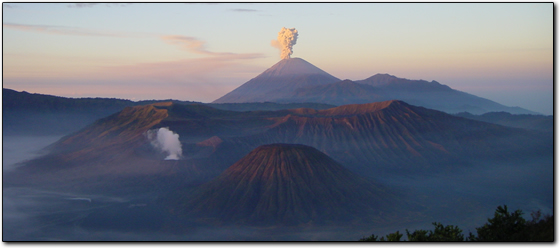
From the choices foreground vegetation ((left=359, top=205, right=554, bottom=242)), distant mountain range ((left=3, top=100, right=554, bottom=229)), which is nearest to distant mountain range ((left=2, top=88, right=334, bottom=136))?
distant mountain range ((left=3, top=100, right=554, bottom=229))

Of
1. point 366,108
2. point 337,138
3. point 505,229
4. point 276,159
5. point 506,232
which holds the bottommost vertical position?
point 506,232

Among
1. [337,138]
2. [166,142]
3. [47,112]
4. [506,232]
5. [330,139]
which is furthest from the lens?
[47,112]

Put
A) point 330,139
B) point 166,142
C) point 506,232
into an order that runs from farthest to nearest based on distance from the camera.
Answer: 1. point 330,139
2. point 166,142
3. point 506,232

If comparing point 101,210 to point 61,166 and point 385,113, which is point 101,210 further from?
point 385,113

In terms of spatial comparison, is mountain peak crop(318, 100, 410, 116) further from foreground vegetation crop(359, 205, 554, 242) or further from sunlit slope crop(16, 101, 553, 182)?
foreground vegetation crop(359, 205, 554, 242)

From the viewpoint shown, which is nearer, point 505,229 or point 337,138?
point 505,229

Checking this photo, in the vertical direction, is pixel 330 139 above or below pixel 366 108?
below

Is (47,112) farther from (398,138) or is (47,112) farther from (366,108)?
(398,138)

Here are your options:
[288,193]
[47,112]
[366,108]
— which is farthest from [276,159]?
[47,112]
